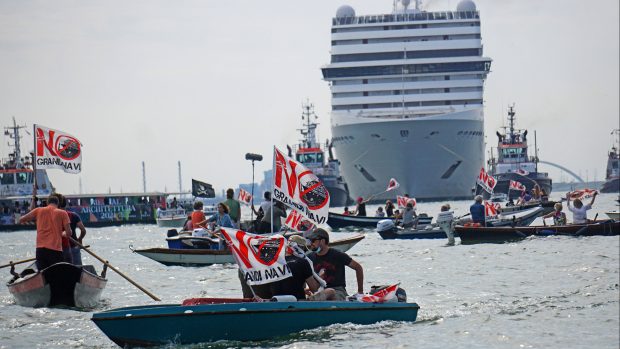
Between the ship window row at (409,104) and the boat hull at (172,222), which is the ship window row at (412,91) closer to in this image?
the ship window row at (409,104)

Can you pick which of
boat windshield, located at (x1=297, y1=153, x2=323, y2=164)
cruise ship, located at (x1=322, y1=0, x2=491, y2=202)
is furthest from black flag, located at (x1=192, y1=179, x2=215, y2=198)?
→ boat windshield, located at (x1=297, y1=153, x2=323, y2=164)

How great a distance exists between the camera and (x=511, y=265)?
2530 cm

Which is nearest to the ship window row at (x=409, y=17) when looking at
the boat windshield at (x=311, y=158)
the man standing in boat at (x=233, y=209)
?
the boat windshield at (x=311, y=158)

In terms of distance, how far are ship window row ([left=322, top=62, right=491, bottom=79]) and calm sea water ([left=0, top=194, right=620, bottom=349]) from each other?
6133 centimetres

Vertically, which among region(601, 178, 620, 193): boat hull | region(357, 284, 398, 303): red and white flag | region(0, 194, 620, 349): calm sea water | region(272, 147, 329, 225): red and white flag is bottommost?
region(601, 178, 620, 193): boat hull

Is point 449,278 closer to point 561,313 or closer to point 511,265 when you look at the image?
point 511,265

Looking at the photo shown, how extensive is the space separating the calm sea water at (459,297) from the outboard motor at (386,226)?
3.63 meters

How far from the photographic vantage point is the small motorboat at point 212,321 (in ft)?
45.5

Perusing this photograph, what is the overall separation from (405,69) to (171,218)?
29.8 metres

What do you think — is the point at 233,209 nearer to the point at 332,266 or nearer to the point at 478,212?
the point at 478,212

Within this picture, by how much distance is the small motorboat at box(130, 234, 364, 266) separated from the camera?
1039 inches

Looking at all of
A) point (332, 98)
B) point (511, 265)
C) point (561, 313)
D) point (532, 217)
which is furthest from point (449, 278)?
point (332, 98)

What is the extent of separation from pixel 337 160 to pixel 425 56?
1286cm

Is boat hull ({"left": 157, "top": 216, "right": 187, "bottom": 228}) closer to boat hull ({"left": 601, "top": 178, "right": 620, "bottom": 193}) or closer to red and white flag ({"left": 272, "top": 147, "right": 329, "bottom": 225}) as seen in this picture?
red and white flag ({"left": 272, "top": 147, "right": 329, "bottom": 225})
